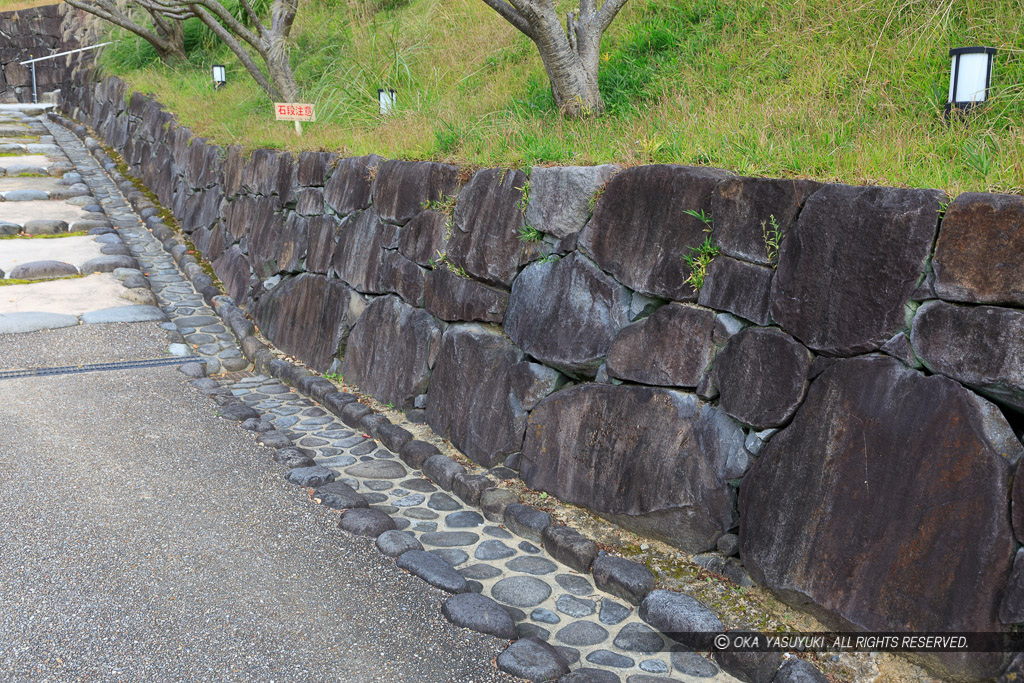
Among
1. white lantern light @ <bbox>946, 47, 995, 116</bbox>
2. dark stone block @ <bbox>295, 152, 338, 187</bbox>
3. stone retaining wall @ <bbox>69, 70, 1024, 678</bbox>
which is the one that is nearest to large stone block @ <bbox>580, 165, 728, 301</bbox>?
stone retaining wall @ <bbox>69, 70, 1024, 678</bbox>

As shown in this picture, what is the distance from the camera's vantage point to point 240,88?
32.8 feet

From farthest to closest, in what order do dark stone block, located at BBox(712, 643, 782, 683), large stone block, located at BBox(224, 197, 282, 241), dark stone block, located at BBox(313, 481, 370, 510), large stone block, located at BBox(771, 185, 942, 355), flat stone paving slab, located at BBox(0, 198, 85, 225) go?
flat stone paving slab, located at BBox(0, 198, 85, 225) → large stone block, located at BBox(224, 197, 282, 241) → dark stone block, located at BBox(313, 481, 370, 510) → dark stone block, located at BBox(712, 643, 782, 683) → large stone block, located at BBox(771, 185, 942, 355)

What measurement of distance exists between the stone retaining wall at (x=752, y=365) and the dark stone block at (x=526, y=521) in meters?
0.16

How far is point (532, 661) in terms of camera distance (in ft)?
9.60

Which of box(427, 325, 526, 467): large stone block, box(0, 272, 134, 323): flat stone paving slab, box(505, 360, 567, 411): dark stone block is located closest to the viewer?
box(505, 360, 567, 411): dark stone block

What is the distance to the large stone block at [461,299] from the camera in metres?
4.41

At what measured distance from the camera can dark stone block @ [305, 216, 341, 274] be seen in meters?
6.13

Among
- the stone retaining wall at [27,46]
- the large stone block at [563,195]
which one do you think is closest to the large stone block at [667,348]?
the large stone block at [563,195]

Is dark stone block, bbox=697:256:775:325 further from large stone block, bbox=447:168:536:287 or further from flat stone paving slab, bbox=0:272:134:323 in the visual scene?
flat stone paving slab, bbox=0:272:134:323

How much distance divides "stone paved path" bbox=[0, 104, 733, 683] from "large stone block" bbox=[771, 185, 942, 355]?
131 cm

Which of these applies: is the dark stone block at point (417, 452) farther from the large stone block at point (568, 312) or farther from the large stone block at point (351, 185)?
the large stone block at point (351, 185)

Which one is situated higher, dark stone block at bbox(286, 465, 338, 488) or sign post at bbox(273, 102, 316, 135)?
sign post at bbox(273, 102, 316, 135)

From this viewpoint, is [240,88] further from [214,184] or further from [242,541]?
[242,541]

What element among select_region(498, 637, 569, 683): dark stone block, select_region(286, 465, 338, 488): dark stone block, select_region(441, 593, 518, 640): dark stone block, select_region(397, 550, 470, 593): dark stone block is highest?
select_region(286, 465, 338, 488): dark stone block
